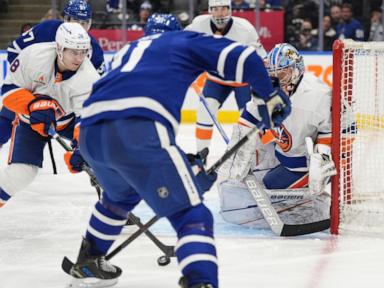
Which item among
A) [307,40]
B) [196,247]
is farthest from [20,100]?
[307,40]

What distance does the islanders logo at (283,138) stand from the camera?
381 centimetres

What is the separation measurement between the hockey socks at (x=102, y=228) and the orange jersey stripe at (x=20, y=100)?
84 cm

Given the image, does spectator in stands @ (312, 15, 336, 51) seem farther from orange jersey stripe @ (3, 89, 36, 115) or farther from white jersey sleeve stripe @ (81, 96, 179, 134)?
white jersey sleeve stripe @ (81, 96, 179, 134)

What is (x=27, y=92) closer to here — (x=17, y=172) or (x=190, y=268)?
(x=17, y=172)

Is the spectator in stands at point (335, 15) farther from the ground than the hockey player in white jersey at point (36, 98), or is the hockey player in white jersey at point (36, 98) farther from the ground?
A: the hockey player in white jersey at point (36, 98)

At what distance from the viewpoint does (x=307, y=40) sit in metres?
7.95

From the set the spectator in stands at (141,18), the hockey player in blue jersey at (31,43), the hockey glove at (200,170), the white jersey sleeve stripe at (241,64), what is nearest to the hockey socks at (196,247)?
the hockey glove at (200,170)

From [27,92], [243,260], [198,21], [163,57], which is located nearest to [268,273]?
[243,260]

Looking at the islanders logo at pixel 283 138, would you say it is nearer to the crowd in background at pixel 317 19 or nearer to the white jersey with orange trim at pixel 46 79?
the white jersey with orange trim at pixel 46 79

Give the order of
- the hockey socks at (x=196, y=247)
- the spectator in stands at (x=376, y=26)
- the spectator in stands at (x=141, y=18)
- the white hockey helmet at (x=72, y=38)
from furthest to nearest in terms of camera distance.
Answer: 1. the spectator in stands at (x=141, y=18)
2. the spectator in stands at (x=376, y=26)
3. the white hockey helmet at (x=72, y=38)
4. the hockey socks at (x=196, y=247)

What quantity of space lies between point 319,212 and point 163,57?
147 centimetres

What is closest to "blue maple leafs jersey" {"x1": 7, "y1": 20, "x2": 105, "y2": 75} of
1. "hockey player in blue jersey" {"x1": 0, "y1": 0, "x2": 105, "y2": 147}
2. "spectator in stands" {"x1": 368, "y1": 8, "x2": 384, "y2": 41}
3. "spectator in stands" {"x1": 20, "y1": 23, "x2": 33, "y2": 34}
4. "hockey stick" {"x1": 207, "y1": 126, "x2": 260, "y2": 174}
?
"hockey player in blue jersey" {"x1": 0, "y1": 0, "x2": 105, "y2": 147}

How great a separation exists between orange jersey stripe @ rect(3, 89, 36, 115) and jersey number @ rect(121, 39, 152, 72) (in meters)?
1.00

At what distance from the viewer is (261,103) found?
2.74 m
